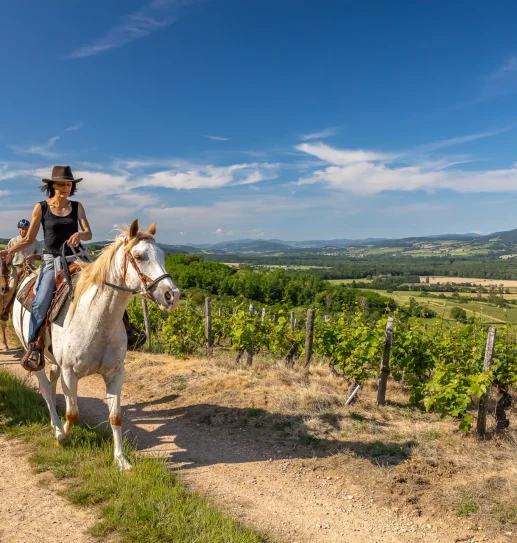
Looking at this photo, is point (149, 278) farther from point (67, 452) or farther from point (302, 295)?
point (302, 295)

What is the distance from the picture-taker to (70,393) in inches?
187

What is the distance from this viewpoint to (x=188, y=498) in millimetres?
3857

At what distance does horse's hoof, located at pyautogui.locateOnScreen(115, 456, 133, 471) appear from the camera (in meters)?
4.41

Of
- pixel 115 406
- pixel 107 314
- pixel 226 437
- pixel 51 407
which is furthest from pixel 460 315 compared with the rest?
pixel 51 407

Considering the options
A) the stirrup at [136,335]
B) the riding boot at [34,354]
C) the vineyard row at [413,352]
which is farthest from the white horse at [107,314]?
the vineyard row at [413,352]

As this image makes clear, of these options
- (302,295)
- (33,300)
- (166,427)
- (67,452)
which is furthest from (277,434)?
(302,295)

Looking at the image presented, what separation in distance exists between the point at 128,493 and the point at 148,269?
2236 mm

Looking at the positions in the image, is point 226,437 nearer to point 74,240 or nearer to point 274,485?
point 274,485

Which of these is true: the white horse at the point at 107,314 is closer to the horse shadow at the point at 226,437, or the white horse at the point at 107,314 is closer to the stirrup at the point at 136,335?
the stirrup at the point at 136,335

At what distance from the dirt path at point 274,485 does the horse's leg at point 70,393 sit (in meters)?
1.14

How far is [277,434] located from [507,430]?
11.9 ft

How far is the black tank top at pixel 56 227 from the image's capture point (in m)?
4.88

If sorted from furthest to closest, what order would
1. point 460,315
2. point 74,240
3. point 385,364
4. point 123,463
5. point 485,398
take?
point 460,315 < point 385,364 < point 485,398 < point 74,240 < point 123,463

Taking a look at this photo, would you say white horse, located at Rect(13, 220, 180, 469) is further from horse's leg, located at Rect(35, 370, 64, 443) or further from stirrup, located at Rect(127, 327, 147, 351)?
stirrup, located at Rect(127, 327, 147, 351)
